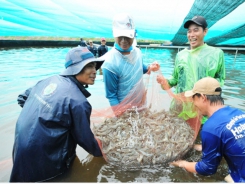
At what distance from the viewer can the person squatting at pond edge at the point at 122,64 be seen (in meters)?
2.52

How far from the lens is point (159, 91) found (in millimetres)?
3270

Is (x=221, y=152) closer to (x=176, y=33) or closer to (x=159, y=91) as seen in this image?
(x=159, y=91)

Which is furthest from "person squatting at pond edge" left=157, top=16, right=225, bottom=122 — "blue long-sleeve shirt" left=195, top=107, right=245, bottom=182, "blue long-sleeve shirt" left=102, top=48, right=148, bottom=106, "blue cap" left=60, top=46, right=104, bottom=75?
"blue cap" left=60, top=46, right=104, bottom=75

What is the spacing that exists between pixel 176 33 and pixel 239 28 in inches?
198

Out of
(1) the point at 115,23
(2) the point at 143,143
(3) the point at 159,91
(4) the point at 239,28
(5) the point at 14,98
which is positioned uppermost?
(4) the point at 239,28

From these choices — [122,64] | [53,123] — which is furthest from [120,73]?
[53,123]

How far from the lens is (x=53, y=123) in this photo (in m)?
1.89

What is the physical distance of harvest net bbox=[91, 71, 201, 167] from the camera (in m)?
2.49

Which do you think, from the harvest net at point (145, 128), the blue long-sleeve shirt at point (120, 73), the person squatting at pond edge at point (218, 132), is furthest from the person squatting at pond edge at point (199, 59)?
the person squatting at pond edge at point (218, 132)

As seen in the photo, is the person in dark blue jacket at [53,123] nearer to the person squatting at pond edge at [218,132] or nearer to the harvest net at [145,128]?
the harvest net at [145,128]

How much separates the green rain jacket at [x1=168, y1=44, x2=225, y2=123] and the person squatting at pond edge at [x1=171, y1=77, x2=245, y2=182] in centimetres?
74

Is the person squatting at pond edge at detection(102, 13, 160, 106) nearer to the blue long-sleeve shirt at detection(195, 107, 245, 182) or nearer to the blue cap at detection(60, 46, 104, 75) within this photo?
the blue cap at detection(60, 46, 104, 75)

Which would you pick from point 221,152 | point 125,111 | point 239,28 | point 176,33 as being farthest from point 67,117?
point 176,33

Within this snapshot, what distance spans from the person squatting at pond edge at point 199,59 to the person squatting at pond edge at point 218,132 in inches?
29.4
